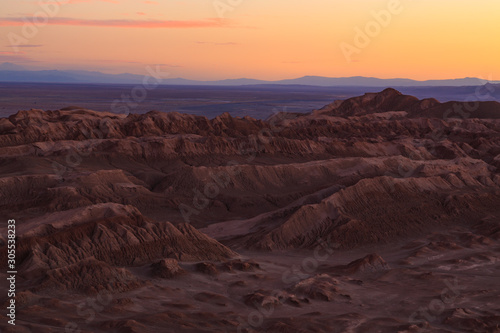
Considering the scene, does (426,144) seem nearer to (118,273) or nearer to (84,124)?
(84,124)

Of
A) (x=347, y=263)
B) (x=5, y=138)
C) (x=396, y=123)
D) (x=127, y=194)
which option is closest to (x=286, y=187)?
(x=127, y=194)

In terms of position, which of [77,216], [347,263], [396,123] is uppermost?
[396,123]

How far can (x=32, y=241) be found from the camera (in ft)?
73.9

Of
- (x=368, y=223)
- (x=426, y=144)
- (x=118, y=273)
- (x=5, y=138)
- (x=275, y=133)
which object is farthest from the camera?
(x=275, y=133)

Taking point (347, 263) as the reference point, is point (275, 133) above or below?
above

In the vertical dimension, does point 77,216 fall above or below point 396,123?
below

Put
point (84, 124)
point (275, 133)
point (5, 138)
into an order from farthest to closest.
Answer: point (275, 133) → point (84, 124) → point (5, 138)

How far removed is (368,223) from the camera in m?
34.3

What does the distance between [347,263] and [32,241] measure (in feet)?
48.3

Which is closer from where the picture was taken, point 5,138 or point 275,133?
point 5,138

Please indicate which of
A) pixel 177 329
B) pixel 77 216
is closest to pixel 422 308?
pixel 177 329

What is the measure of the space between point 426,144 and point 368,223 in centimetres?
3834

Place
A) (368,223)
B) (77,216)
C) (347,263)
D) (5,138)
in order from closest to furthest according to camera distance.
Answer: (77,216) → (347,263) → (368,223) → (5,138)

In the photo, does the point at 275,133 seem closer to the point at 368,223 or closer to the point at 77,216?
the point at 368,223
